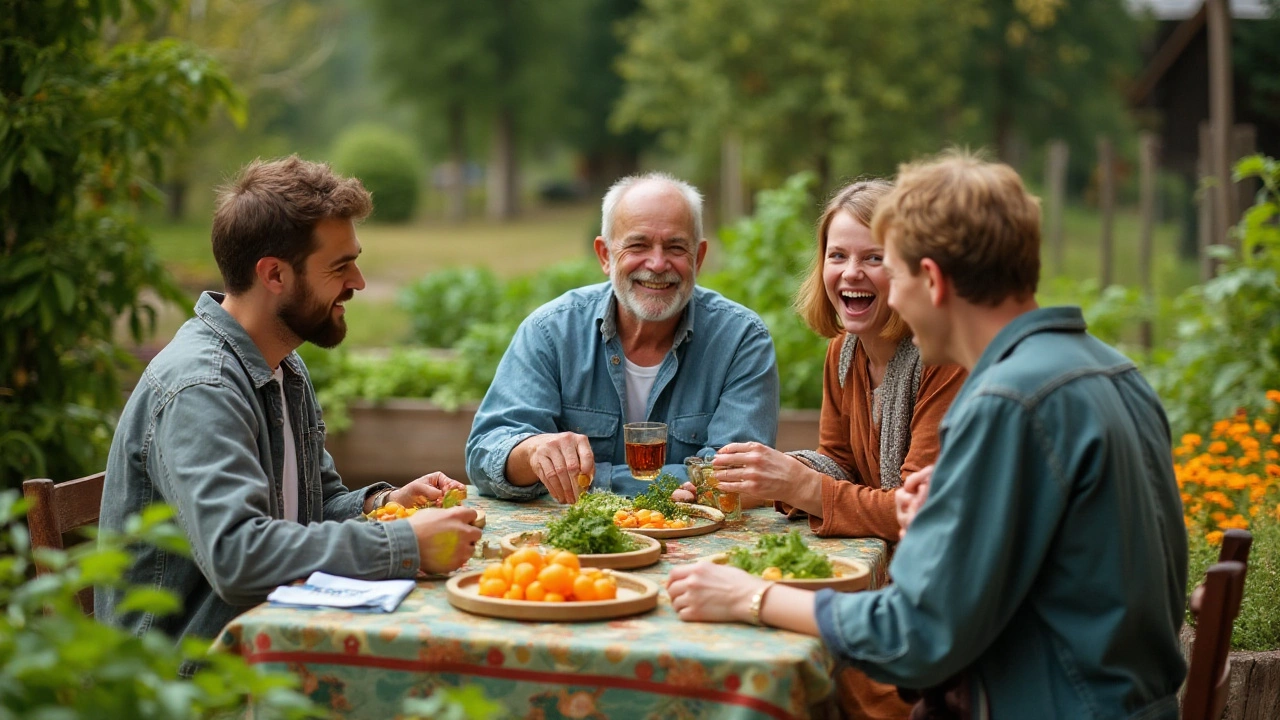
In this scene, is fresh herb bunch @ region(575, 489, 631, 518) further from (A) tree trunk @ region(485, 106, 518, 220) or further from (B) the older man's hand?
(A) tree trunk @ region(485, 106, 518, 220)

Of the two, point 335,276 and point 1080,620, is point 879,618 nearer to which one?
→ point 1080,620

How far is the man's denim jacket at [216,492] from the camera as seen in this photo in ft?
8.50

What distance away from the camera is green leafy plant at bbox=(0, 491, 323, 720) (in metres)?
1.46

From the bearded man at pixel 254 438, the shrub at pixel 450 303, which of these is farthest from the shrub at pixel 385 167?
the bearded man at pixel 254 438

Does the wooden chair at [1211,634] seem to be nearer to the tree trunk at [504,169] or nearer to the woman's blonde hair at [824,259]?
the woman's blonde hair at [824,259]

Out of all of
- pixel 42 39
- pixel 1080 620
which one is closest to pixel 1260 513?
pixel 1080 620

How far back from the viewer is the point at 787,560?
8.57 feet

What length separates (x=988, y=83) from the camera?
989 inches

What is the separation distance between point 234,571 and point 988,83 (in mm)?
24470

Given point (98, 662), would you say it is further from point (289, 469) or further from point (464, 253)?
point (464, 253)

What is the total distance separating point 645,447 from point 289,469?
897 mm

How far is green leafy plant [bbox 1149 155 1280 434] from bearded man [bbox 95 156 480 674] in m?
4.17

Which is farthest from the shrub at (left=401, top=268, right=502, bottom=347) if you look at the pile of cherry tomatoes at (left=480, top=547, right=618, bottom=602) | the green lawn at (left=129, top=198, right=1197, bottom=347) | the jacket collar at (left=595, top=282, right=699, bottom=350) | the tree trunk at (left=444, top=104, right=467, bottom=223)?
the tree trunk at (left=444, top=104, right=467, bottom=223)

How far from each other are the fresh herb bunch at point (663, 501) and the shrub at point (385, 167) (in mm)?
28711
